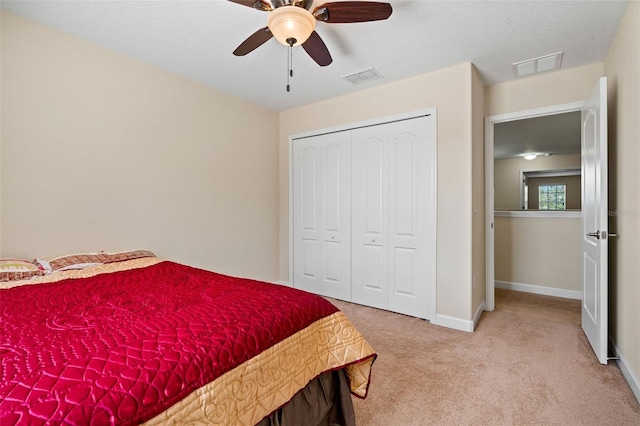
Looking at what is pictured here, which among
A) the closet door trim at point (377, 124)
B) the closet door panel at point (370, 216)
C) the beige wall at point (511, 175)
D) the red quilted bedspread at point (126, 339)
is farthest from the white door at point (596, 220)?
the beige wall at point (511, 175)

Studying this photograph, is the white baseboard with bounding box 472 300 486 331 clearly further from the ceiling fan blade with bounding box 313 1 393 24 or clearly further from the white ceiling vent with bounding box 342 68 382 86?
the ceiling fan blade with bounding box 313 1 393 24

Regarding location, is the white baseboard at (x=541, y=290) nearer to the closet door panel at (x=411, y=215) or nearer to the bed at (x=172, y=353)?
the closet door panel at (x=411, y=215)

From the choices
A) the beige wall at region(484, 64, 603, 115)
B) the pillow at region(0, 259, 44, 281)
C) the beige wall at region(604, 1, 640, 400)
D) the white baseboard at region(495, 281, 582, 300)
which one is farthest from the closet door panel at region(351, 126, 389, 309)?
the pillow at region(0, 259, 44, 281)

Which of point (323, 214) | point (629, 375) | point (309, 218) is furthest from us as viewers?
point (309, 218)

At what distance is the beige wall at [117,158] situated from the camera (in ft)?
6.95

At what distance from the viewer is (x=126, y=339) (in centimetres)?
98

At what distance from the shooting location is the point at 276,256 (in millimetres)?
4227

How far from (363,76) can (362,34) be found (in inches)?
30.2

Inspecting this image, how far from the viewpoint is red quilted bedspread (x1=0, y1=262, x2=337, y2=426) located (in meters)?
0.72

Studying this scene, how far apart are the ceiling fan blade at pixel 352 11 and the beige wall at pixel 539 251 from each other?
3685 mm

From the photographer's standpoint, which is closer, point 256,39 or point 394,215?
point 256,39

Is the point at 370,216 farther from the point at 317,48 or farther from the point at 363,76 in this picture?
the point at 317,48

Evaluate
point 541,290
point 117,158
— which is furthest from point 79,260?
point 541,290

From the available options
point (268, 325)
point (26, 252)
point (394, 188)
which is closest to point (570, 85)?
point (394, 188)
